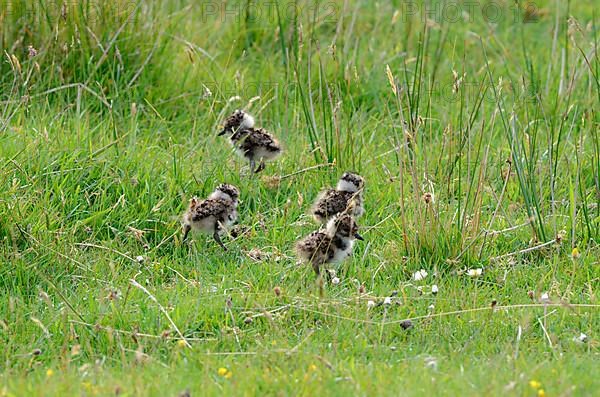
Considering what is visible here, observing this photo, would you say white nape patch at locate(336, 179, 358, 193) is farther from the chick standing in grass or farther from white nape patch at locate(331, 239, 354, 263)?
the chick standing in grass

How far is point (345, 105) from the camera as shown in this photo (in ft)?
25.4

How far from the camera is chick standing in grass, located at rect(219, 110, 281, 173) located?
21.8ft

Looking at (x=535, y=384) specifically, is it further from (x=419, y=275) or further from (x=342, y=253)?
(x=342, y=253)

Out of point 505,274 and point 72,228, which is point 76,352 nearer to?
point 72,228

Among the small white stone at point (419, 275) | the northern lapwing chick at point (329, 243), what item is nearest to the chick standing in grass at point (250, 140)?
the northern lapwing chick at point (329, 243)

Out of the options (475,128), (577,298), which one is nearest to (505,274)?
(577,298)

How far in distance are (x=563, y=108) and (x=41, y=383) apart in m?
4.87

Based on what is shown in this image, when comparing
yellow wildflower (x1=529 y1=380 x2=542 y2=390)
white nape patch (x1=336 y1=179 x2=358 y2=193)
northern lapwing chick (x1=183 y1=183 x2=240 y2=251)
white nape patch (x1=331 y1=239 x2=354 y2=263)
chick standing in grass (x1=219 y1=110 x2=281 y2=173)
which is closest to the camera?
yellow wildflower (x1=529 y1=380 x2=542 y2=390)

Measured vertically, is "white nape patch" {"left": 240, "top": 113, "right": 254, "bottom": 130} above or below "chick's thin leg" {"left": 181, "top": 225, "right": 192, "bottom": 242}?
above

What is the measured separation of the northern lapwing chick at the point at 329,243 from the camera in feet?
18.0

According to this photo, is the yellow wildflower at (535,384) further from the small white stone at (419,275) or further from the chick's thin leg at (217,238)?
the chick's thin leg at (217,238)

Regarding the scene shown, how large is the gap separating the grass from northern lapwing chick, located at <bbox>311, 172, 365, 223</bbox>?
17cm

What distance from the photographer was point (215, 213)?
19.2 feet

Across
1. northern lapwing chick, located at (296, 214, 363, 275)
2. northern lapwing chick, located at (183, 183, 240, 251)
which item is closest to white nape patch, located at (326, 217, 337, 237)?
northern lapwing chick, located at (296, 214, 363, 275)
